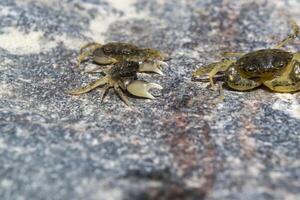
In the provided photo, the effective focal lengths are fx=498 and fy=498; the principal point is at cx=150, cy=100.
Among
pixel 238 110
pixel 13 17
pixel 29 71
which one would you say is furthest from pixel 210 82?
pixel 13 17

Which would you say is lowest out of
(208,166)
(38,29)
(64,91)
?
(208,166)

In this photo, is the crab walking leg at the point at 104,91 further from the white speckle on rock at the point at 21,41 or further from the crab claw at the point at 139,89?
the white speckle on rock at the point at 21,41

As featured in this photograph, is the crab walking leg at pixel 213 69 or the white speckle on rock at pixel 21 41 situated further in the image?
the white speckle on rock at pixel 21 41

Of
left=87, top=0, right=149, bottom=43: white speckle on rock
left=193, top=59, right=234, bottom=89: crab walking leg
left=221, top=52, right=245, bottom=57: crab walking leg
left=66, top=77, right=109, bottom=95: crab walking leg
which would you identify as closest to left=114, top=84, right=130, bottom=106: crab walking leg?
left=66, top=77, right=109, bottom=95: crab walking leg

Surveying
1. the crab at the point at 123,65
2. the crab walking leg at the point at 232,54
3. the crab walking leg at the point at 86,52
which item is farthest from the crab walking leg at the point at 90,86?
the crab walking leg at the point at 232,54

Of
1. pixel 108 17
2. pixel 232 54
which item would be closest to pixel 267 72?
pixel 232 54

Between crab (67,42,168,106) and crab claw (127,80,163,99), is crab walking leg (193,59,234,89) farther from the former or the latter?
crab claw (127,80,163,99)

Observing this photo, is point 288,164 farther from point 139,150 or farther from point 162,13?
point 162,13
